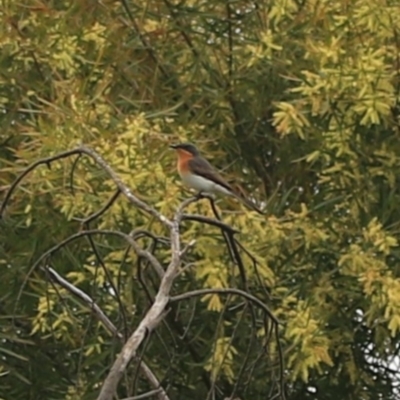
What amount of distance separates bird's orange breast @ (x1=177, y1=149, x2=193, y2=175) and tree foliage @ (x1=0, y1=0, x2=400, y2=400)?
0.25 feet

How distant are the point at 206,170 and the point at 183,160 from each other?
15 cm

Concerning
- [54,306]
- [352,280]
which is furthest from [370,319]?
[54,306]

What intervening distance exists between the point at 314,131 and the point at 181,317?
3.08 feet

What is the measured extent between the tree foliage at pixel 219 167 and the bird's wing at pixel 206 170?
112 mm

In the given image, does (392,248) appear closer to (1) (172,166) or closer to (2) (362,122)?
(2) (362,122)

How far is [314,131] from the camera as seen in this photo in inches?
211

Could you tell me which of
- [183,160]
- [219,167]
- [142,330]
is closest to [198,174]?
[183,160]

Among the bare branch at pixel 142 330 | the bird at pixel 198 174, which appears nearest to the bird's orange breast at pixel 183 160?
the bird at pixel 198 174

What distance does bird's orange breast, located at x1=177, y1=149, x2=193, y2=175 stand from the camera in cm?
521

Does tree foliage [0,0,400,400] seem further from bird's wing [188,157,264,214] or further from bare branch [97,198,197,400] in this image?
bare branch [97,198,197,400]

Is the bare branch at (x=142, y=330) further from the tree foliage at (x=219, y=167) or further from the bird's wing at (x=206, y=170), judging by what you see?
the bird's wing at (x=206, y=170)

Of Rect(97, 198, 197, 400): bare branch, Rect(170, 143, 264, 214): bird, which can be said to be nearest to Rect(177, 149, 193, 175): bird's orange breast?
Rect(170, 143, 264, 214): bird

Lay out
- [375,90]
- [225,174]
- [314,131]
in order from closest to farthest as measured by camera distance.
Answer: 1. [375,90]
2. [314,131]
3. [225,174]

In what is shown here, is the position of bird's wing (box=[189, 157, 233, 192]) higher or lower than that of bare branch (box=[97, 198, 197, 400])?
lower
